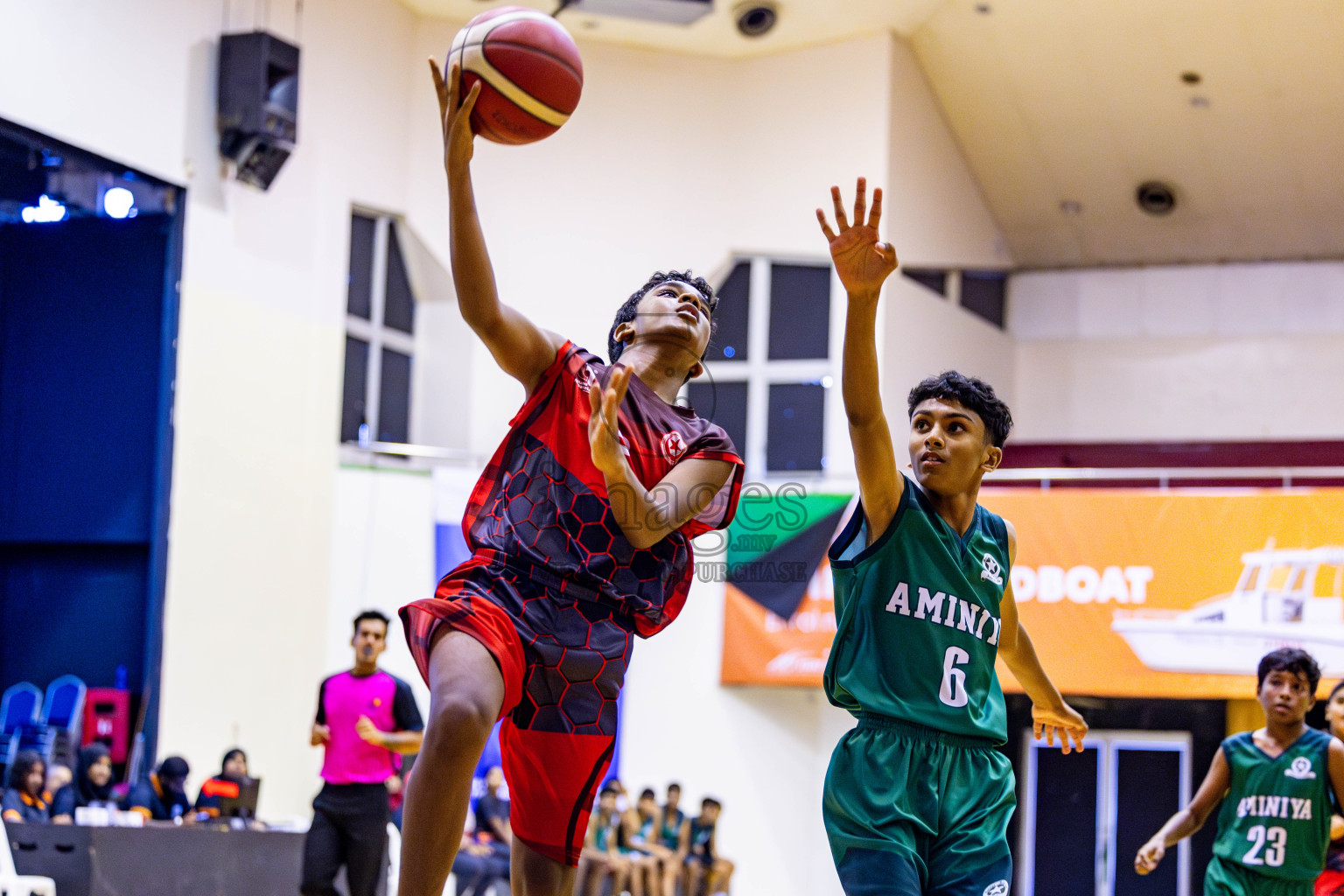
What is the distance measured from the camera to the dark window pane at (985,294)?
643 inches

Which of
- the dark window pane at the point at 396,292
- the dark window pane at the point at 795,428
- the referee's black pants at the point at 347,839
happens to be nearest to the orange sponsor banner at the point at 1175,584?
the dark window pane at the point at 795,428

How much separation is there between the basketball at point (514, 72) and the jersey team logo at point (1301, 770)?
14.8ft

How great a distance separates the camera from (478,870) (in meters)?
11.5

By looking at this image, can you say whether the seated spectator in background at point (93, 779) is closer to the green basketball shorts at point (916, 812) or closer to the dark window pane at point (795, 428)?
the dark window pane at point (795, 428)

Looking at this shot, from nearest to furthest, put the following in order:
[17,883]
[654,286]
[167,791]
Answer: [654,286] → [17,883] → [167,791]

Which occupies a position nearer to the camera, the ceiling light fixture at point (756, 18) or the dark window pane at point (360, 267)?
the dark window pane at point (360, 267)

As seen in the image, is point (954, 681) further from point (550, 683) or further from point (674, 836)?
point (674, 836)

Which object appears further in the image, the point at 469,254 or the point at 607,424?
the point at 469,254

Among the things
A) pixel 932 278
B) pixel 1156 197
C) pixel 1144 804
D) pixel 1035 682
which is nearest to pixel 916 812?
pixel 1035 682

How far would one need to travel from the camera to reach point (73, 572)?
38.9 feet

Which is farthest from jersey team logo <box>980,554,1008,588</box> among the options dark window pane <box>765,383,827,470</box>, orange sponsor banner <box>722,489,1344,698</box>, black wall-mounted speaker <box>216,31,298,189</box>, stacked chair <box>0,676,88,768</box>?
dark window pane <box>765,383,827,470</box>

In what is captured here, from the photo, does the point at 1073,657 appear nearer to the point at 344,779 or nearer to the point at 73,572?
the point at 344,779

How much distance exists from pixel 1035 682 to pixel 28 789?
772cm

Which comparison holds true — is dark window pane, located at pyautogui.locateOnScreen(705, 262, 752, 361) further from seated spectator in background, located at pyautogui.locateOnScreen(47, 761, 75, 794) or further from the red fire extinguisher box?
seated spectator in background, located at pyautogui.locateOnScreen(47, 761, 75, 794)
